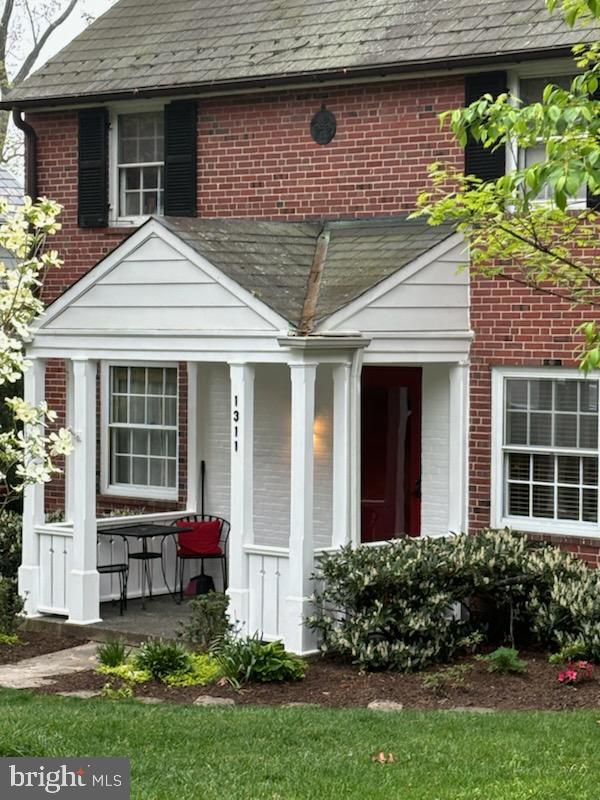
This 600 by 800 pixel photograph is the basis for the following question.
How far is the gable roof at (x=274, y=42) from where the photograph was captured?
49.6 feet

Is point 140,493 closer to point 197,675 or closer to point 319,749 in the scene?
point 197,675

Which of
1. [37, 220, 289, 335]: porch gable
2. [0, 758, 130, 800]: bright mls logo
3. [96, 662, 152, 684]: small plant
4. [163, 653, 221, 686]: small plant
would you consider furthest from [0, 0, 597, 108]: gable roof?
[0, 758, 130, 800]: bright mls logo

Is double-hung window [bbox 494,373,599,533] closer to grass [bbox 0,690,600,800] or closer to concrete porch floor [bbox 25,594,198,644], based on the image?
concrete porch floor [bbox 25,594,198,644]

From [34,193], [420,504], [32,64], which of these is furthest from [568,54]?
[32,64]

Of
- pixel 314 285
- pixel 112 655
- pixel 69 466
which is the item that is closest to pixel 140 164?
pixel 69 466

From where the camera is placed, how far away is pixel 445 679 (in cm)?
1260

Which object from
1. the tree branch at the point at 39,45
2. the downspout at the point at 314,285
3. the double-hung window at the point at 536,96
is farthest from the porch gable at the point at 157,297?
the tree branch at the point at 39,45

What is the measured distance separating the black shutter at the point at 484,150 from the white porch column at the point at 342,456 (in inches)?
107

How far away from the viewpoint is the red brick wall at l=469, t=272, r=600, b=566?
48.3ft

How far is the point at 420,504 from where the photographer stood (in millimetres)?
15930

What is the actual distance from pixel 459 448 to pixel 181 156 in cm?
486

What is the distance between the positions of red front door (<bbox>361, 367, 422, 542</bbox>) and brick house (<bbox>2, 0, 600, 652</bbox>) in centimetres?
3

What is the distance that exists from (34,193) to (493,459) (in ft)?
→ 22.7

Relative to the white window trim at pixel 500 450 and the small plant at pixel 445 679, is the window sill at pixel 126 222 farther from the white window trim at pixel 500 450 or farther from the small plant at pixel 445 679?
the small plant at pixel 445 679
